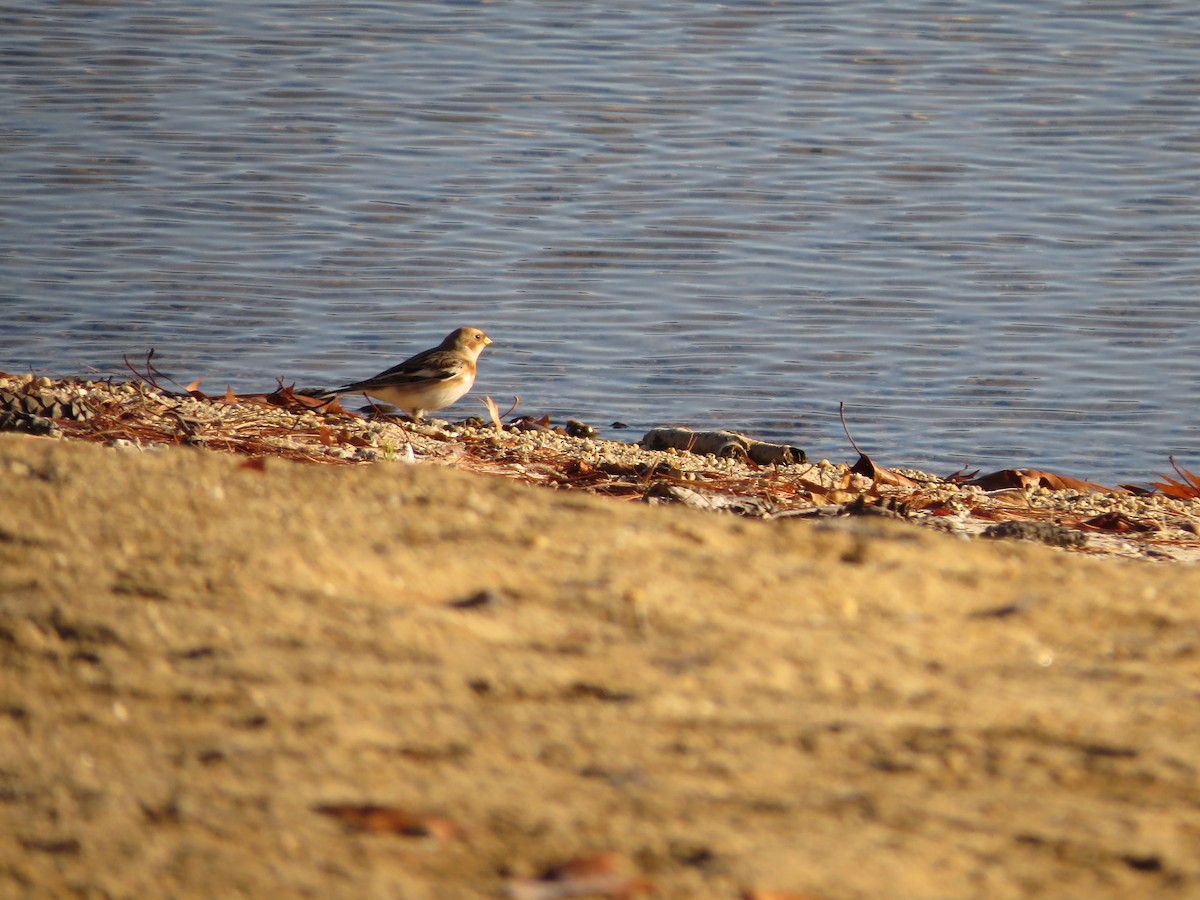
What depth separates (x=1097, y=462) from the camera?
8.84 m

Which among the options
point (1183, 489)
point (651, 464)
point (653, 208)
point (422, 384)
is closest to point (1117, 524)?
point (1183, 489)

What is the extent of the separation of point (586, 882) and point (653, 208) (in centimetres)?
1287

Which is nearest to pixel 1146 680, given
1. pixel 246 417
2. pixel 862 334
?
pixel 246 417

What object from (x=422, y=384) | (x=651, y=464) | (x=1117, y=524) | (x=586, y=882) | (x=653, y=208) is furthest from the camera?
(x=653, y=208)

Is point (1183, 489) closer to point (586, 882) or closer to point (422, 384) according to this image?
point (422, 384)

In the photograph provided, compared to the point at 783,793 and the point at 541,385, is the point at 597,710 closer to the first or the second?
the point at 783,793

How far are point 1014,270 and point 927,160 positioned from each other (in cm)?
403

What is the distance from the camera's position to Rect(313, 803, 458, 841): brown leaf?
2.36 m

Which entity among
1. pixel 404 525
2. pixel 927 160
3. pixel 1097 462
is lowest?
pixel 1097 462

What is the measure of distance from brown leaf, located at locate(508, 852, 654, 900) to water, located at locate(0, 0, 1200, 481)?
264 inches

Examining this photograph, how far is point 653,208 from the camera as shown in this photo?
48.4 ft

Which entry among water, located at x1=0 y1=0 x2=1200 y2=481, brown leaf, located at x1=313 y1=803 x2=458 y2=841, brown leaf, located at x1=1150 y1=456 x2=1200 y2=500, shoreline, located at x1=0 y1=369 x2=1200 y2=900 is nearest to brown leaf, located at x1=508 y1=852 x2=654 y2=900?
shoreline, located at x1=0 y1=369 x2=1200 y2=900

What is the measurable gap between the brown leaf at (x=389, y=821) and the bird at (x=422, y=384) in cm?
569

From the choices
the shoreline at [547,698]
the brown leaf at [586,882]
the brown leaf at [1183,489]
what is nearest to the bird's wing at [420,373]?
the brown leaf at [1183,489]
